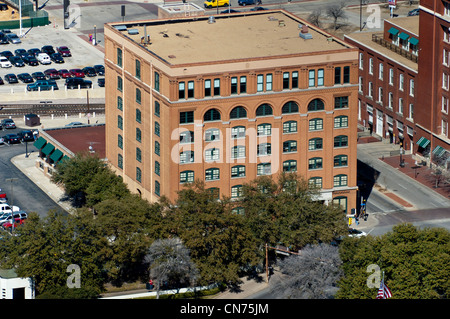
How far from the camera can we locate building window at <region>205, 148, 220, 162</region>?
127562mm

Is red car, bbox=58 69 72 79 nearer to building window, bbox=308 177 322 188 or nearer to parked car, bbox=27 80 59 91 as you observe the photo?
parked car, bbox=27 80 59 91

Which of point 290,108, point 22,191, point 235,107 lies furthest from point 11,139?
point 290,108

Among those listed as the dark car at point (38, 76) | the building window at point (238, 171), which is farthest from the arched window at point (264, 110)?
the dark car at point (38, 76)

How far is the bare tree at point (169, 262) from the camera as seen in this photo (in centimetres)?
11356

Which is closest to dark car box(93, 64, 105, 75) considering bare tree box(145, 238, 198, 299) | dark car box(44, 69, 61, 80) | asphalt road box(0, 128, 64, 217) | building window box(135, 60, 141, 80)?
dark car box(44, 69, 61, 80)

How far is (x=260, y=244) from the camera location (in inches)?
4742

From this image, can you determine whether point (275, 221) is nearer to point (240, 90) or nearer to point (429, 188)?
point (240, 90)

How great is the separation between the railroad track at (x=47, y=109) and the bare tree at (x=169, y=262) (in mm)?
68077

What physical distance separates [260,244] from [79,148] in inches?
1536
